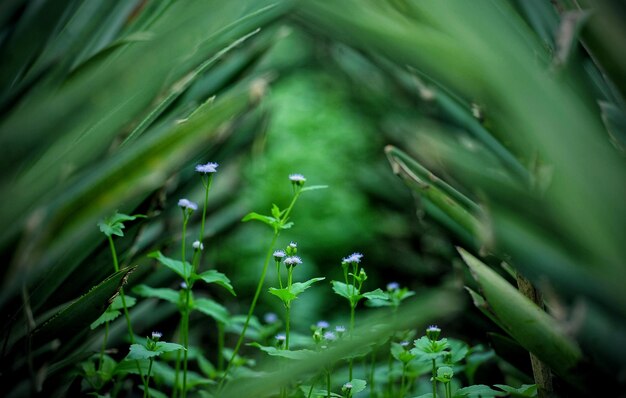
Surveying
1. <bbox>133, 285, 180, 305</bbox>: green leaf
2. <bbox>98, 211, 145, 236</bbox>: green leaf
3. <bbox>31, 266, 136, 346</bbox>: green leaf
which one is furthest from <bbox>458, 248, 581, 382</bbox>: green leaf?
<bbox>133, 285, 180, 305</bbox>: green leaf

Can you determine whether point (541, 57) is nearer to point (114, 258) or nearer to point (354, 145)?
point (114, 258)

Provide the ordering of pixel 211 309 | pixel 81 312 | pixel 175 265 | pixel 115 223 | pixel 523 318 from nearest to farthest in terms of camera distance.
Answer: pixel 523 318 → pixel 81 312 → pixel 115 223 → pixel 175 265 → pixel 211 309

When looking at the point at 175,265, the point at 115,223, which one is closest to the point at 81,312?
the point at 115,223

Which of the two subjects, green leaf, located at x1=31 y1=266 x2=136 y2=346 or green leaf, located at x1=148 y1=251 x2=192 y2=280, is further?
green leaf, located at x1=148 y1=251 x2=192 y2=280

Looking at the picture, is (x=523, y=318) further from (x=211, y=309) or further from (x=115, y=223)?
(x=211, y=309)

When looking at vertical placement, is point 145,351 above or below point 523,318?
below

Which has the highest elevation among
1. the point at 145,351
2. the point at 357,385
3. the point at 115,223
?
the point at 115,223

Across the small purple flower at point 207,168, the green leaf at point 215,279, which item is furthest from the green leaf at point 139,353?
the small purple flower at point 207,168

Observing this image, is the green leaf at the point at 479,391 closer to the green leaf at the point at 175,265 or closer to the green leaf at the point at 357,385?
the green leaf at the point at 357,385

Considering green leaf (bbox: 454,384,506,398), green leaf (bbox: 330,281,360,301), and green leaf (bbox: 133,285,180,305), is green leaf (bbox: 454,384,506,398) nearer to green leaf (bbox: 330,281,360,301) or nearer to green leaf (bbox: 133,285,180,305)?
green leaf (bbox: 330,281,360,301)
